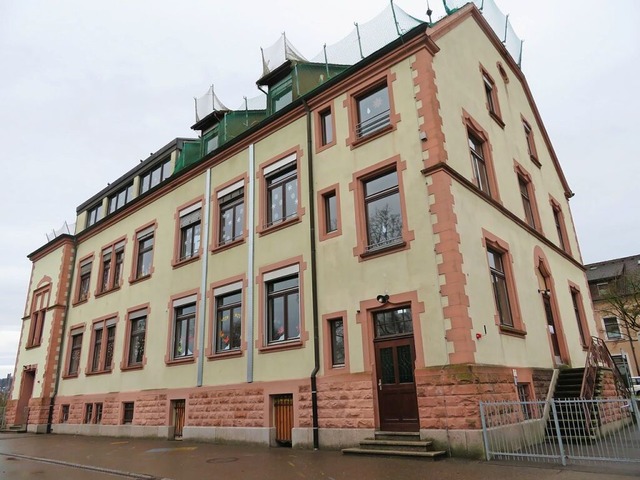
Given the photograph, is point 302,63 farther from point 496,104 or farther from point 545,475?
point 545,475

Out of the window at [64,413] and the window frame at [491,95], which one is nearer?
the window frame at [491,95]

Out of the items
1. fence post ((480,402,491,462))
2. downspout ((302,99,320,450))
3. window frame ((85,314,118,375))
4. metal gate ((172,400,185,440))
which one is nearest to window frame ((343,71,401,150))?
downspout ((302,99,320,450))

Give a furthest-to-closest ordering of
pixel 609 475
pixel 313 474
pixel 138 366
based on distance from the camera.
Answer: pixel 138 366 → pixel 313 474 → pixel 609 475

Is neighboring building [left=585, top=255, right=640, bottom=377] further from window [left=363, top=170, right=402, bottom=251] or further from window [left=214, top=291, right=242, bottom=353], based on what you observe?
window [left=214, top=291, right=242, bottom=353]

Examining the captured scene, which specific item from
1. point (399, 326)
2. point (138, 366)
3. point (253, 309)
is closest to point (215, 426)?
point (253, 309)

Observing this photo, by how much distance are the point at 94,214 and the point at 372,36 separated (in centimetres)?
2016

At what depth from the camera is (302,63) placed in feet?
58.8

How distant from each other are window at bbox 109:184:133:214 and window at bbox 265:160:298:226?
38.4 feet

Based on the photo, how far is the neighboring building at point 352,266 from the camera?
11.3m

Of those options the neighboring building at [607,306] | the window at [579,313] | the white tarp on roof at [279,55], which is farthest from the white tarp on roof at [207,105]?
the neighboring building at [607,306]

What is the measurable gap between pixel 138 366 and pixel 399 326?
39.2 feet

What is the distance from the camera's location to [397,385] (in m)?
11.3

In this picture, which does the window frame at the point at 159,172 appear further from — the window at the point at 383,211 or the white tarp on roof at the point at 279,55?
the window at the point at 383,211

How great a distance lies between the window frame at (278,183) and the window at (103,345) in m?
9.95
